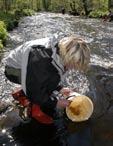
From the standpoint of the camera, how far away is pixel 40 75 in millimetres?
4797

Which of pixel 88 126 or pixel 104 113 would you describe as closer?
pixel 88 126

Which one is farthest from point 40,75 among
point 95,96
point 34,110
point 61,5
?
point 61,5

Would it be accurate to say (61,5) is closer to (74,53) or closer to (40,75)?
(40,75)

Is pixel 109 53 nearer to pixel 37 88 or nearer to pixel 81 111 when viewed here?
pixel 81 111

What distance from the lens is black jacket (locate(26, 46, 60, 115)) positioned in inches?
188

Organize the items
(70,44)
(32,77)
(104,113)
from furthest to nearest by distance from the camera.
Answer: (104,113) < (32,77) < (70,44)

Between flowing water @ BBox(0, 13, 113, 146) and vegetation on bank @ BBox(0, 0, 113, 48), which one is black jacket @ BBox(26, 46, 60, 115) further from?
vegetation on bank @ BBox(0, 0, 113, 48)

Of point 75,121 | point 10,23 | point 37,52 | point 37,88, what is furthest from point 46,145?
point 10,23

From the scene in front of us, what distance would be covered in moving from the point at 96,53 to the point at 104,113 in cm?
619

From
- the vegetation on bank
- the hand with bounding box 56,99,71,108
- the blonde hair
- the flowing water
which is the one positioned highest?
the blonde hair

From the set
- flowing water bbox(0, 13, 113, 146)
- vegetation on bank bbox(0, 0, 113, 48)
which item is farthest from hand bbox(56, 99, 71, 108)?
vegetation on bank bbox(0, 0, 113, 48)

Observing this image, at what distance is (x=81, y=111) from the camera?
18.5ft

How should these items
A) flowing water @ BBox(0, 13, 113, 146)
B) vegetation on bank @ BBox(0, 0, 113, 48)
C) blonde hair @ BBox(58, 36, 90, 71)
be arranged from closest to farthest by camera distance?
blonde hair @ BBox(58, 36, 90, 71) → flowing water @ BBox(0, 13, 113, 146) → vegetation on bank @ BBox(0, 0, 113, 48)

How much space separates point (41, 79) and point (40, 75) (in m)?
0.06
